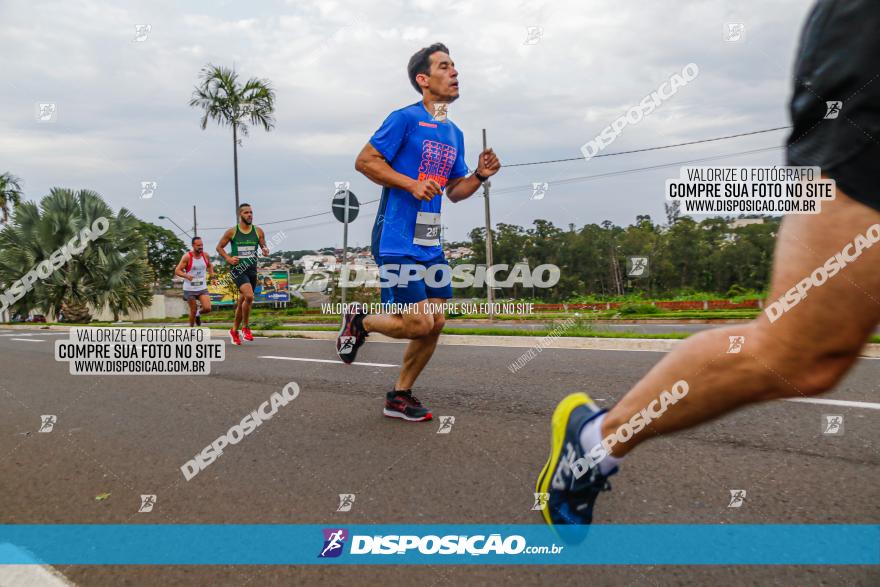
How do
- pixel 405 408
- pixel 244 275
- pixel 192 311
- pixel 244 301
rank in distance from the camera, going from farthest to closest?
pixel 192 311, pixel 244 301, pixel 244 275, pixel 405 408

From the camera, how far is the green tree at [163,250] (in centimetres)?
7306

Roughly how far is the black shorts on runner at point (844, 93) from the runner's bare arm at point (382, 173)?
2120 mm

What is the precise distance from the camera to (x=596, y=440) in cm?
169

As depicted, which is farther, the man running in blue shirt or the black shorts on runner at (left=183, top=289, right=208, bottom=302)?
the black shorts on runner at (left=183, top=289, right=208, bottom=302)

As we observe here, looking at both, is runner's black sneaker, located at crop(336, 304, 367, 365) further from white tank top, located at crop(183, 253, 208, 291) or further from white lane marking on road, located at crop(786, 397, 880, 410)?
white tank top, located at crop(183, 253, 208, 291)

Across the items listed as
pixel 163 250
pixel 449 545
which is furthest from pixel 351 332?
pixel 163 250

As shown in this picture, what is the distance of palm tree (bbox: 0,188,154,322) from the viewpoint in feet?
83.7

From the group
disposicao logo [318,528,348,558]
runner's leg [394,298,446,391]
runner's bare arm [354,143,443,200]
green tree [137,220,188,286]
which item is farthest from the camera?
green tree [137,220,188,286]

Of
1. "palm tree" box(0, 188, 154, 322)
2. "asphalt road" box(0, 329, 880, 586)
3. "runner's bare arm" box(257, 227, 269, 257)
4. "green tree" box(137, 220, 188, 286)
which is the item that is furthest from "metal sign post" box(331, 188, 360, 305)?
"green tree" box(137, 220, 188, 286)

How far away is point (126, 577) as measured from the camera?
6.00 ft

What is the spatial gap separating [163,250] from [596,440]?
8097cm

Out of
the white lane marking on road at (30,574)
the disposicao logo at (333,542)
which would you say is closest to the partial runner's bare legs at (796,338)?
the disposicao logo at (333,542)

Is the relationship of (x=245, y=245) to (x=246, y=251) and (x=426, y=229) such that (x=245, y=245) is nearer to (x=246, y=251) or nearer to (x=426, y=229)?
(x=246, y=251)

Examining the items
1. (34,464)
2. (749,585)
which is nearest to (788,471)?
(749,585)
